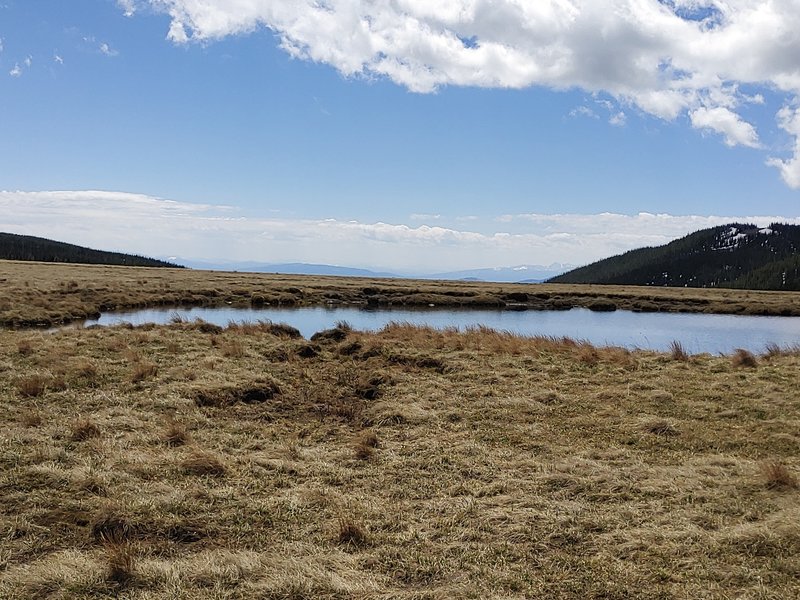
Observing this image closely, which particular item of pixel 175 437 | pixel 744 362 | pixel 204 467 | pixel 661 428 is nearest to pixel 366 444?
pixel 204 467

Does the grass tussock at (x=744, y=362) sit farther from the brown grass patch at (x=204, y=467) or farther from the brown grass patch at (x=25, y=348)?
the brown grass patch at (x=25, y=348)

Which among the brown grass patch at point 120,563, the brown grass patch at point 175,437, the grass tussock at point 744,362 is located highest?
the grass tussock at point 744,362

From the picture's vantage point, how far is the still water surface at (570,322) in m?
35.8

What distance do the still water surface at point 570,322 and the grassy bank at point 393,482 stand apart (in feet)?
59.4

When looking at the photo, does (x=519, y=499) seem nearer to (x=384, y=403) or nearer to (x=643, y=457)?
(x=643, y=457)

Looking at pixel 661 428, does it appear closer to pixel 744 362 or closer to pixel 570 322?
pixel 744 362

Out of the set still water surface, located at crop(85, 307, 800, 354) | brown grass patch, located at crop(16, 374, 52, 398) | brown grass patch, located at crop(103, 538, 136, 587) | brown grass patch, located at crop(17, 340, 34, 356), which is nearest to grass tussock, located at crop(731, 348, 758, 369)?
still water surface, located at crop(85, 307, 800, 354)

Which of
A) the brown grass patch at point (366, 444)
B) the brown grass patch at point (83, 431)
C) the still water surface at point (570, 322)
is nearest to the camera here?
the brown grass patch at point (366, 444)

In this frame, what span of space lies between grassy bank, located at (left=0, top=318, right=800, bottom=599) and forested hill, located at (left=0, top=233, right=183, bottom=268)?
531 ft

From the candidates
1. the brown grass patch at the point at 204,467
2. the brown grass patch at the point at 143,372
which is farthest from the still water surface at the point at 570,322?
the brown grass patch at the point at 204,467

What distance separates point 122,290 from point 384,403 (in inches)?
1762

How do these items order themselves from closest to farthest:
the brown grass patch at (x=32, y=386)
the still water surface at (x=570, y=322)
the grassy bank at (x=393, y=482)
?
the grassy bank at (x=393, y=482), the brown grass patch at (x=32, y=386), the still water surface at (x=570, y=322)

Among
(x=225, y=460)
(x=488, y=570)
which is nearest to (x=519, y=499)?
(x=488, y=570)

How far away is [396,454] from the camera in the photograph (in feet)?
33.6
